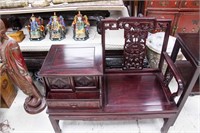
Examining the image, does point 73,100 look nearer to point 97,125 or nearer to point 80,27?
point 97,125

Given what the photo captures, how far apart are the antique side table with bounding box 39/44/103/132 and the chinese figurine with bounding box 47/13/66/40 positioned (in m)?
0.47

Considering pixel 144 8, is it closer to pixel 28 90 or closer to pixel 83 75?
pixel 83 75

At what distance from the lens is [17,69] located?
4.05ft

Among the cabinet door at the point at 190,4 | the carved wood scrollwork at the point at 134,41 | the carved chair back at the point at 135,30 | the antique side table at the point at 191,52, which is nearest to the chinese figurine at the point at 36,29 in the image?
the carved chair back at the point at 135,30

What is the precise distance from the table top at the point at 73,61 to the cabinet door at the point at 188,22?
1483mm

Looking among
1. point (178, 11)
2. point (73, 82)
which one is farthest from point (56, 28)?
point (178, 11)

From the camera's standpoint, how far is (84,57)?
1145 mm

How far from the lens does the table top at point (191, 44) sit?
108 centimetres

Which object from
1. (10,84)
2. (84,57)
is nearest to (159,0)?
(84,57)

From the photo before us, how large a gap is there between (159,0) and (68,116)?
1.73 meters

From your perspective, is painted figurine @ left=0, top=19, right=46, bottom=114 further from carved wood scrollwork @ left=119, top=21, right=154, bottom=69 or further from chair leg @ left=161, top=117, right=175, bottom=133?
chair leg @ left=161, top=117, right=175, bottom=133

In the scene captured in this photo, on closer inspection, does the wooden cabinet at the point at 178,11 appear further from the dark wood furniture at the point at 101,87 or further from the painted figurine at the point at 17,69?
the painted figurine at the point at 17,69

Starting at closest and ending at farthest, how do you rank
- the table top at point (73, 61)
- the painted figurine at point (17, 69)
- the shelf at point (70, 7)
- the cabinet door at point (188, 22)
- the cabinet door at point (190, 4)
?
1. the table top at point (73, 61)
2. the painted figurine at point (17, 69)
3. the shelf at point (70, 7)
4. the cabinet door at point (190, 4)
5. the cabinet door at point (188, 22)

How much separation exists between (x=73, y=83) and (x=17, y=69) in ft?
1.56
